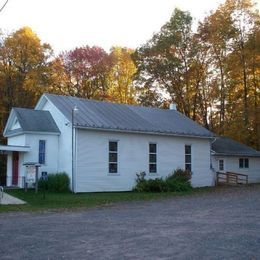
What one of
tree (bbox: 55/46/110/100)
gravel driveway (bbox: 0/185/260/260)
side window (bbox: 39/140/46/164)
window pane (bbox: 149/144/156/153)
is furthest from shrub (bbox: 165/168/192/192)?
tree (bbox: 55/46/110/100)

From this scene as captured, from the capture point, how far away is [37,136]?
28.2 m

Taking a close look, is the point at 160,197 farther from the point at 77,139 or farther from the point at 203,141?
the point at 203,141

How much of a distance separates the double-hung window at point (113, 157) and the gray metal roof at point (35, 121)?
344cm

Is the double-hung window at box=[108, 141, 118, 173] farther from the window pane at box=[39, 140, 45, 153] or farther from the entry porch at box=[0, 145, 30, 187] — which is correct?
the entry porch at box=[0, 145, 30, 187]

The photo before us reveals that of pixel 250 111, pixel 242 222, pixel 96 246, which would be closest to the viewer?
pixel 96 246

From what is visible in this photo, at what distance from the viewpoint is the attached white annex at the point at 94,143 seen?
90.7 ft

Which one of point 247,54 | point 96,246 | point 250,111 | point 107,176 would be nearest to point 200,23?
point 247,54

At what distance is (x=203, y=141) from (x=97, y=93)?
749 inches

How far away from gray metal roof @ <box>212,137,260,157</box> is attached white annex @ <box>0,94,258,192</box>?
5.78 metres

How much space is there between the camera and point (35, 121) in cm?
2886

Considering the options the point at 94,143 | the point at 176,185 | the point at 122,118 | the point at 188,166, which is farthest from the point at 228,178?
the point at 94,143

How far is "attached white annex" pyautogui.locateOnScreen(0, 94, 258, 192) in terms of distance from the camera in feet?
90.7

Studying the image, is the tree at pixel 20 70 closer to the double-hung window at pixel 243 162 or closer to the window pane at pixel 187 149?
the window pane at pixel 187 149

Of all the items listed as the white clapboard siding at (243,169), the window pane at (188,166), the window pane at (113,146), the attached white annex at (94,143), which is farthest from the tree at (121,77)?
the window pane at (113,146)
